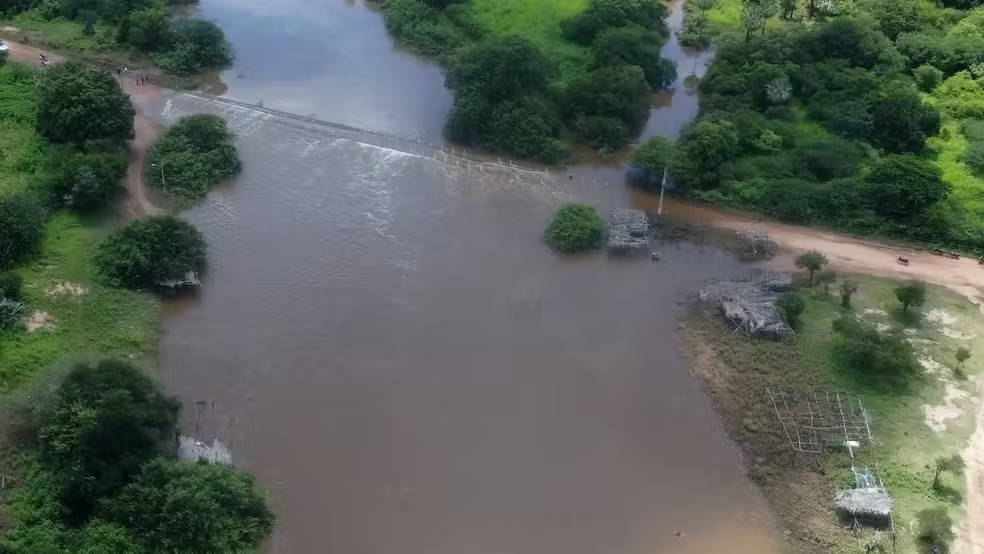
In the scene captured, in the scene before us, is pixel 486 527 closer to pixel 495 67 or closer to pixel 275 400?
pixel 275 400

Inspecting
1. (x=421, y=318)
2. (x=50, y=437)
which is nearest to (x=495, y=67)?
(x=421, y=318)

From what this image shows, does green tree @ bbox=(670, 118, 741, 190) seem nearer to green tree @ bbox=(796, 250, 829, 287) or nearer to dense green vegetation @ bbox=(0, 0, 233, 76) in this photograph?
green tree @ bbox=(796, 250, 829, 287)

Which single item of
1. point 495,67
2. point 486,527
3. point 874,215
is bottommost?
point 486,527

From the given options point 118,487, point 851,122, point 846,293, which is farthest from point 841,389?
point 118,487

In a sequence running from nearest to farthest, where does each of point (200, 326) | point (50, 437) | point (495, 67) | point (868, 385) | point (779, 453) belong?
point (50, 437), point (779, 453), point (868, 385), point (200, 326), point (495, 67)

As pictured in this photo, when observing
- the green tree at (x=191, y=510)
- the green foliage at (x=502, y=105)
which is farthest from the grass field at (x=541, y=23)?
the green tree at (x=191, y=510)

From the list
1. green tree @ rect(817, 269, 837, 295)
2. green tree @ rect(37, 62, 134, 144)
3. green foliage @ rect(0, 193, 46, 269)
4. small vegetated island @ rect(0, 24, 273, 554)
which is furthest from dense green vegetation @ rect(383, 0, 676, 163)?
green foliage @ rect(0, 193, 46, 269)
